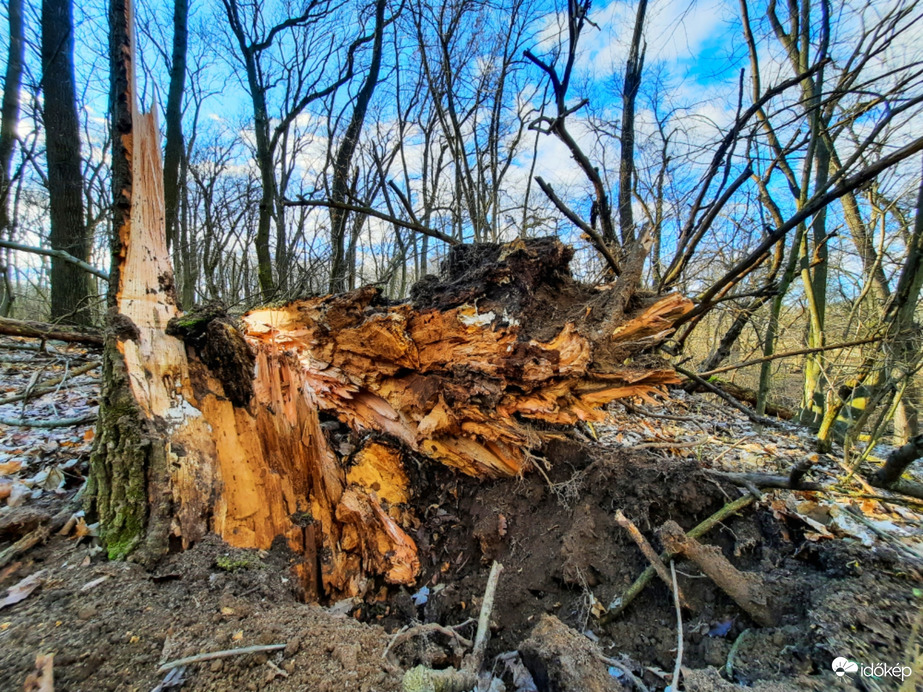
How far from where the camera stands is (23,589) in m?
1.31

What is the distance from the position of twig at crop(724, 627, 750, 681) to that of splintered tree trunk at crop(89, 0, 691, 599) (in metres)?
1.06

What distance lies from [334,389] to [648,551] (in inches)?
75.6

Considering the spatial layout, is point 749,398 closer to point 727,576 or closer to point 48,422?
point 727,576

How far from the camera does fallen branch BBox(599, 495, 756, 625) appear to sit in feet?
5.48

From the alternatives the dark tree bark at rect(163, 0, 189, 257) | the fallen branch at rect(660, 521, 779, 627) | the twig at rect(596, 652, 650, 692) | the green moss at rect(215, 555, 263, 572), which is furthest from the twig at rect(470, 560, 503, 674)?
the dark tree bark at rect(163, 0, 189, 257)

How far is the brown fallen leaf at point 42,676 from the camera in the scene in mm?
958

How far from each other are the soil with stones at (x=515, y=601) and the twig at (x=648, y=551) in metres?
0.08

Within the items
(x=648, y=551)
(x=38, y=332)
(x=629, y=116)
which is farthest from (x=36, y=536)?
(x=629, y=116)

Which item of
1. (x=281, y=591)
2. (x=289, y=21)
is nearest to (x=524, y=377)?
(x=281, y=591)

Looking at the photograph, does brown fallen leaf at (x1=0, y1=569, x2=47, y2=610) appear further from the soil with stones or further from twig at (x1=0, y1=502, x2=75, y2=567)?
twig at (x1=0, y1=502, x2=75, y2=567)

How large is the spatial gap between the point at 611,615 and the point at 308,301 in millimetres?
2349

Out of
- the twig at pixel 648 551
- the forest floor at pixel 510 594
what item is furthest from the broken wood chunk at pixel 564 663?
the twig at pixel 648 551

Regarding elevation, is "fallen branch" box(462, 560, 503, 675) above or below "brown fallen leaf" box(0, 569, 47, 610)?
below

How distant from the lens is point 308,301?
8.01 feet
